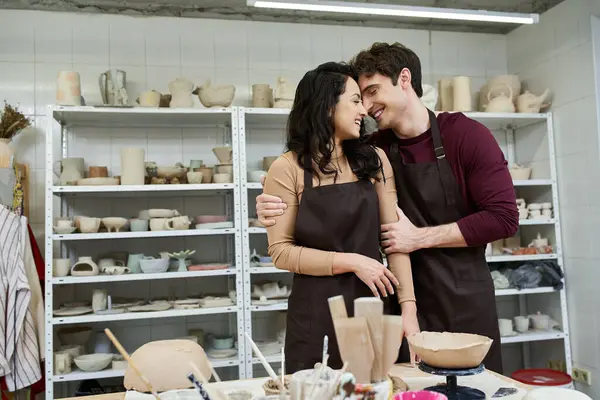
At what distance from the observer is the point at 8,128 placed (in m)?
3.31

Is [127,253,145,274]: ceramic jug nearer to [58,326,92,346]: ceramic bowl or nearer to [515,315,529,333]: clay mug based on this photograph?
[58,326,92,346]: ceramic bowl

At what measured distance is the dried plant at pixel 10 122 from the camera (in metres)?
3.31

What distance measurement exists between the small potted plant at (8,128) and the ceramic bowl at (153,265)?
101 centimetres

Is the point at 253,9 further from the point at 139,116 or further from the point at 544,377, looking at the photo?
the point at 544,377

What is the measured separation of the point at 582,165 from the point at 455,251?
2182mm

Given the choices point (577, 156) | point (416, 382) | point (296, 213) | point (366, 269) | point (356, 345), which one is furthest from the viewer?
point (577, 156)

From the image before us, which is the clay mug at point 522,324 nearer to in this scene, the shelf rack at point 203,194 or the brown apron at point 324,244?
the shelf rack at point 203,194

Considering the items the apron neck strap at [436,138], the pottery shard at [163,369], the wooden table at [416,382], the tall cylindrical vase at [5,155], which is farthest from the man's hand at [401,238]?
the tall cylindrical vase at [5,155]

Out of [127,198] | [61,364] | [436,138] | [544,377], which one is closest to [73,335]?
[61,364]

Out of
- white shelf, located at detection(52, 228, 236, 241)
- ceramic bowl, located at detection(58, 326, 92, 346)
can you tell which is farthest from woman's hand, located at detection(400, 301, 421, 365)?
ceramic bowl, located at detection(58, 326, 92, 346)

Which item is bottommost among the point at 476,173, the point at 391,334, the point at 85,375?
the point at 85,375

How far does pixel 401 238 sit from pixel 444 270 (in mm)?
238

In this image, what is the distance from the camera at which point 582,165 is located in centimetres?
359

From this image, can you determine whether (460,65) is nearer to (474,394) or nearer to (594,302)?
(594,302)
